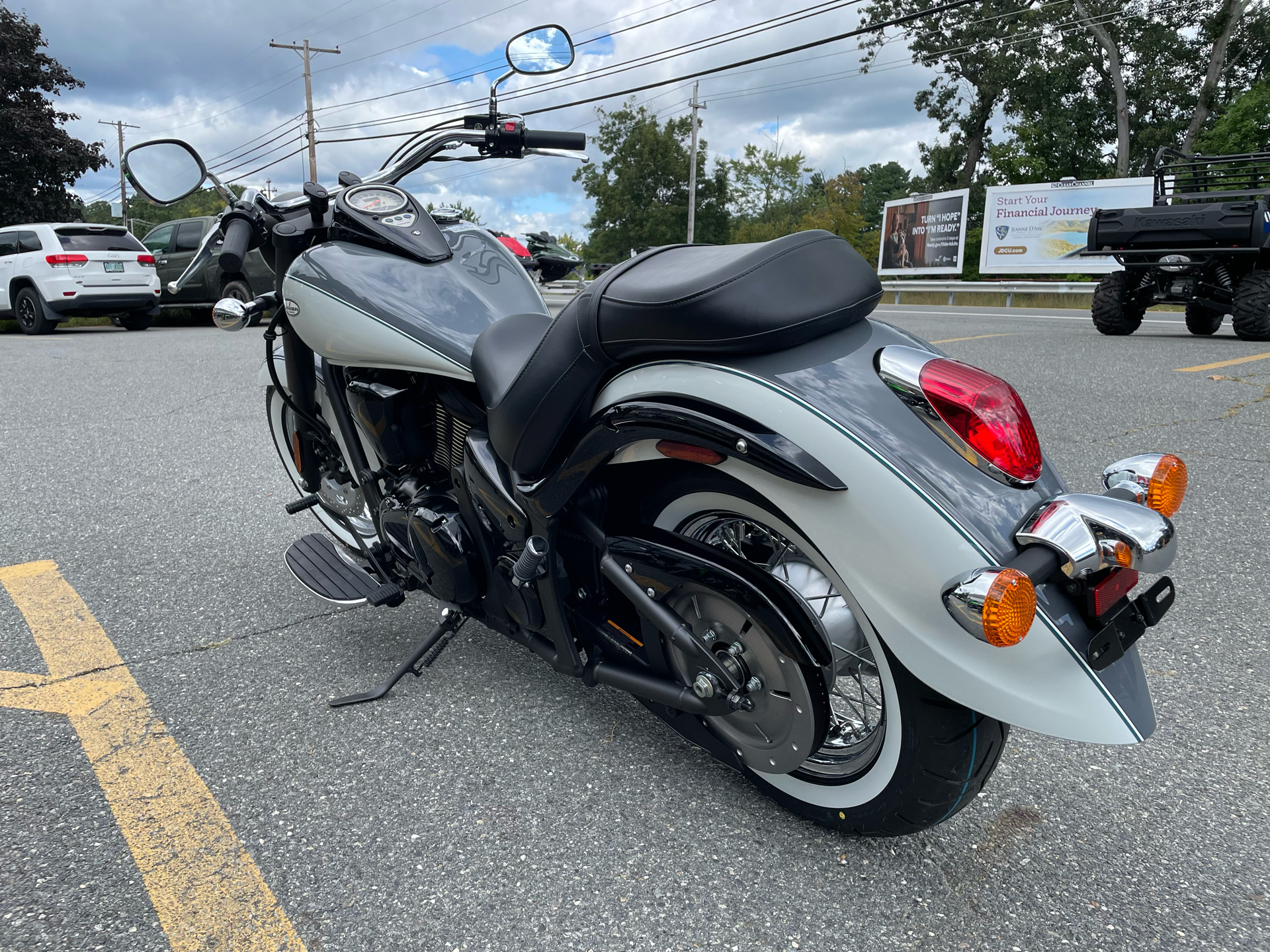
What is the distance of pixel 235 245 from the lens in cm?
264

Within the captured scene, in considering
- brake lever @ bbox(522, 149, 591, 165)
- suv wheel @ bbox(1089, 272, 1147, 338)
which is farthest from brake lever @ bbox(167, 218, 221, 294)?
suv wheel @ bbox(1089, 272, 1147, 338)

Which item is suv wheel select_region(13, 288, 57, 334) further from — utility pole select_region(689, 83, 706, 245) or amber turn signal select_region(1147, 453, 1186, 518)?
utility pole select_region(689, 83, 706, 245)

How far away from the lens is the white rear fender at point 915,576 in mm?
1405

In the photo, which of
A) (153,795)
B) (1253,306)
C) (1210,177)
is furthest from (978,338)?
(153,795)

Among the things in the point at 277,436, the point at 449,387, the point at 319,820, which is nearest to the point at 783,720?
the point at 319,820

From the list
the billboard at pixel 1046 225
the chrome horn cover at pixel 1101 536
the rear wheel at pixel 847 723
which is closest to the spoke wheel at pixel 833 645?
the rear wheel at pixel 847 723

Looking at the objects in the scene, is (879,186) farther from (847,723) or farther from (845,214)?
(847,723)

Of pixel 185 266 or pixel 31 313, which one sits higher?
pixel 185 266

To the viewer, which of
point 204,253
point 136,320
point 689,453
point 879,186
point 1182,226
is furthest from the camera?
point 879,186

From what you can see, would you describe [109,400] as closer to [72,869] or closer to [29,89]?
[72,869]

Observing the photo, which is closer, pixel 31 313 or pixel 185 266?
pixel 31 313

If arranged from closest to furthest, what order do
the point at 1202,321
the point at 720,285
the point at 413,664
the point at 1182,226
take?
the point at 720,285, the point at 413,664, the point at 1182,226, the point at 1202,321

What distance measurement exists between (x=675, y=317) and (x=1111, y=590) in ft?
2.87

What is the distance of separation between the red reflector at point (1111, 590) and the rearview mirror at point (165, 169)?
2.80 m
